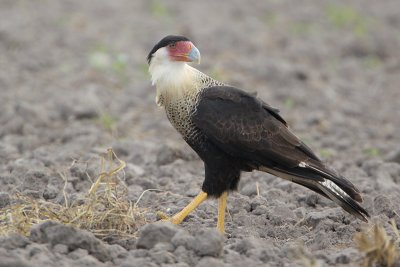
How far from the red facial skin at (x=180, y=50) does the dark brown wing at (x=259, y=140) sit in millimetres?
293

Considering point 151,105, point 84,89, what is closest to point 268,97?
point 151,105

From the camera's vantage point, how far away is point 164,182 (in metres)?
6.97

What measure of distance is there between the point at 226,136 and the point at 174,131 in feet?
12.6

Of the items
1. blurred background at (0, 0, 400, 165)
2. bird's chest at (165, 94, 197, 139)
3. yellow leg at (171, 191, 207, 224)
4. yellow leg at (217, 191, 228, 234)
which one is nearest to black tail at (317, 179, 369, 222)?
yellow leg at (217, 191, 228, 234)

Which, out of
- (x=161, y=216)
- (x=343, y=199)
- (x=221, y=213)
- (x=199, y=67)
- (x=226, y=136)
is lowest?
(x=161, y=216)

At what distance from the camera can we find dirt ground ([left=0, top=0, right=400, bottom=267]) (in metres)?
4.74

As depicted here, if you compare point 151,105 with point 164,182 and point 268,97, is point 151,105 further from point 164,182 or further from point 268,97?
point 164,182

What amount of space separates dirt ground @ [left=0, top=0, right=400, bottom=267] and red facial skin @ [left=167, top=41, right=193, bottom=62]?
111 centimetres

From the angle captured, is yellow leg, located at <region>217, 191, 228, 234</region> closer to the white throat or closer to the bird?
the bird

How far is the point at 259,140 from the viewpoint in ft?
18.7

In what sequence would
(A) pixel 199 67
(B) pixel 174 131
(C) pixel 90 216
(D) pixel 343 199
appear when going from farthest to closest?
(A) pixel 199 67 → (B) pixel 174 131 → (D) pixel 343 199 → (C) pixel 90 216

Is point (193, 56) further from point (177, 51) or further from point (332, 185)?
point (332, 185)

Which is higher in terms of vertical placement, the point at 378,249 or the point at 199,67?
the point at 199,67

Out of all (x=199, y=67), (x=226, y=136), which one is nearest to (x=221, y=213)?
(x=226, y=136)
